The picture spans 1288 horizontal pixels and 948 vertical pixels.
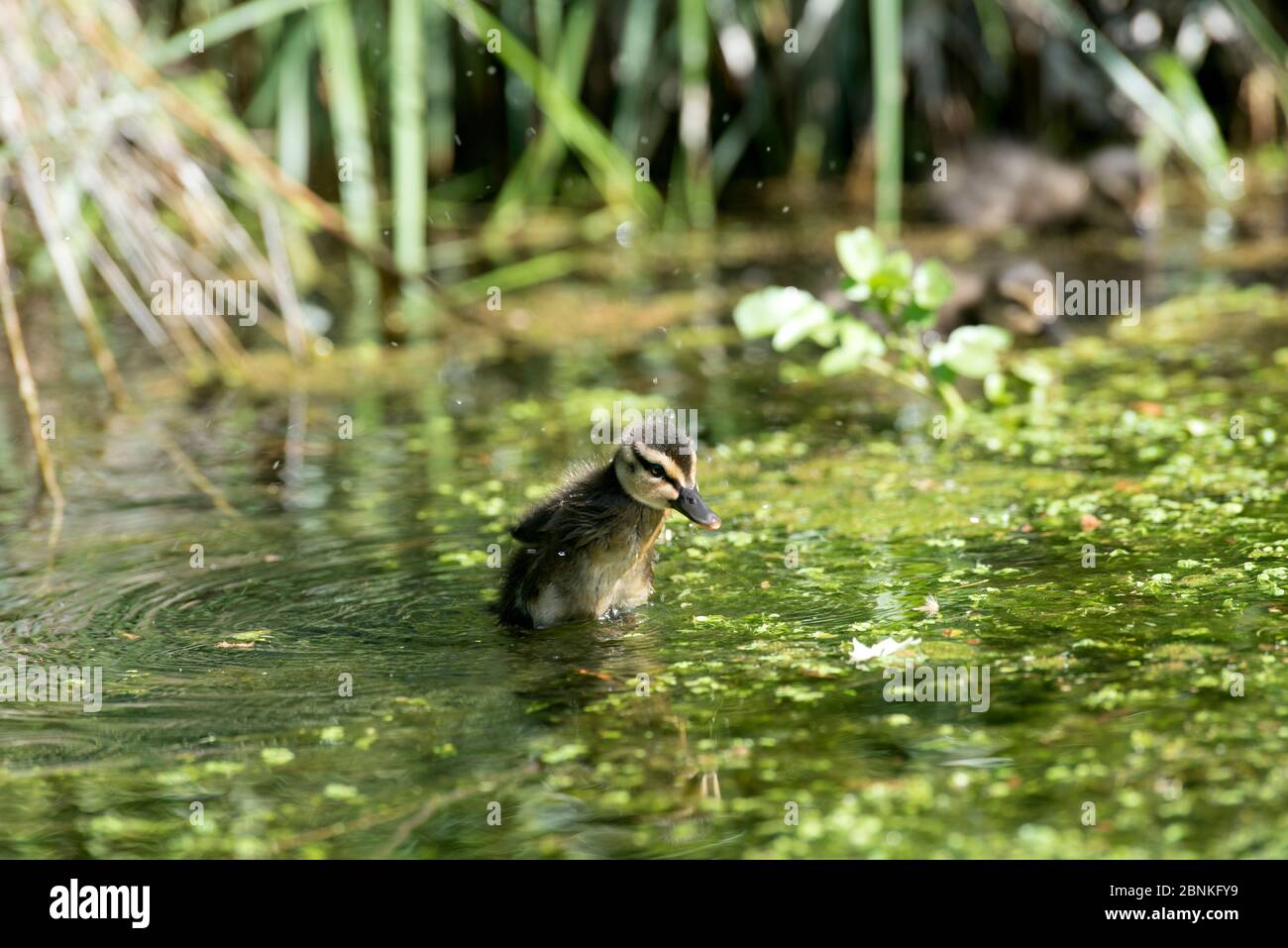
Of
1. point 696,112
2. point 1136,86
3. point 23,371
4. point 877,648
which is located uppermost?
point 696,112

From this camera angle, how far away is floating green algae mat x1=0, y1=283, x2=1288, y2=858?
311 centimetres

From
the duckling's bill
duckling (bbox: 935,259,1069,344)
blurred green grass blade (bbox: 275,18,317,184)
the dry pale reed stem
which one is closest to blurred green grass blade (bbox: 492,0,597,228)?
blurred green grass blade (bbox: 275,18,317,184)

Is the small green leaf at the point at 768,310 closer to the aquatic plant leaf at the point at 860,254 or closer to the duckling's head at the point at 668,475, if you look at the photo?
the aquatic plant leaf at the point at 860,254

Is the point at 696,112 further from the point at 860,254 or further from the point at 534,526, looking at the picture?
the point at 534,526

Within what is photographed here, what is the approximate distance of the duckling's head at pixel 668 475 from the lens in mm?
4387

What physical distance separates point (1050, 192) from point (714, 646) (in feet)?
22.9

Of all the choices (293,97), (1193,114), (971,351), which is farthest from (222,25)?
(1193,114)

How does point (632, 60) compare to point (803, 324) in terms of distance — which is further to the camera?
point (632, 60)

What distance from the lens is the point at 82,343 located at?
8.50m

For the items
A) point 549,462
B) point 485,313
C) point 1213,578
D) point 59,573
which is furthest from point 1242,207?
point 59,573

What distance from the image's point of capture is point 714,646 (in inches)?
159

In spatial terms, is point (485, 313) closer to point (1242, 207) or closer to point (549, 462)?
point (549, 462)

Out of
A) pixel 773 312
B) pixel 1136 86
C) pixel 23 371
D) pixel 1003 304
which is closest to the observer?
pixel 773 312

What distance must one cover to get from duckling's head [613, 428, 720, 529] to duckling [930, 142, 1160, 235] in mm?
6446
